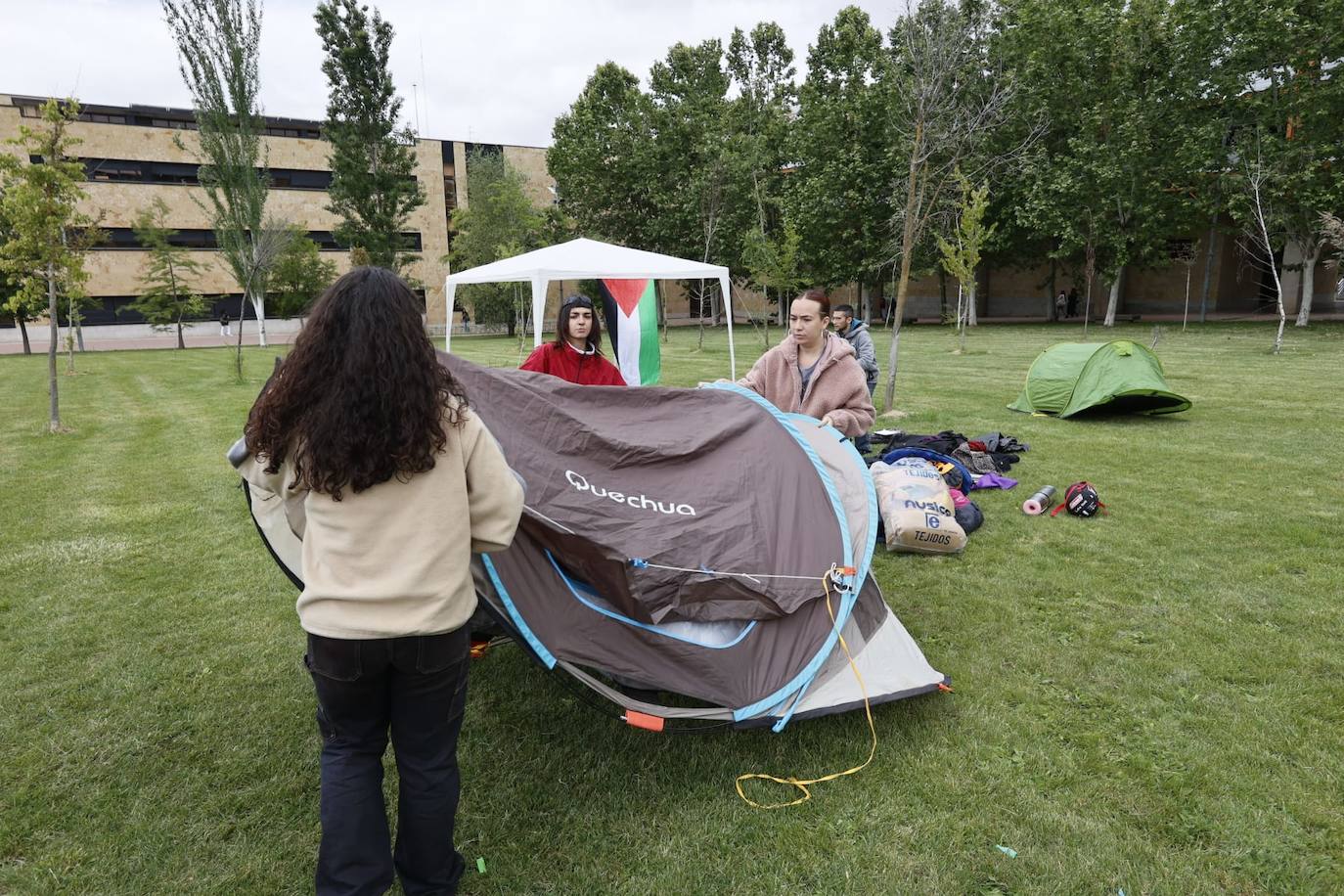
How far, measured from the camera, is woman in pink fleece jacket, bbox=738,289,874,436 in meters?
4.85

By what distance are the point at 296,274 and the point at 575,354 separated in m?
33.0

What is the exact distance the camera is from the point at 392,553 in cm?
188

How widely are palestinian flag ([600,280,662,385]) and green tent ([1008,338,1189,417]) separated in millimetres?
5135

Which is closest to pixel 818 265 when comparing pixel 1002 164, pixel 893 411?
pixel 1002 164

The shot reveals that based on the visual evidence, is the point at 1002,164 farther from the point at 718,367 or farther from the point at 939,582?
the point at 939,582

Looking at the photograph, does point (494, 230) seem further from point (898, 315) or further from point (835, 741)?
point (835, 741)

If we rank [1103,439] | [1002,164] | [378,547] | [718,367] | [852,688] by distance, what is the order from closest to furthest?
[378,547] < [852,688] < [1103,439] < [718,367] < [1002,164]

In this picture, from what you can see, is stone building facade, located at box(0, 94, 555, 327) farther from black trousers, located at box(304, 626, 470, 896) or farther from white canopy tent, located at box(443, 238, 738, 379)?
black trousers, located at box(304, 626, 470, 896)

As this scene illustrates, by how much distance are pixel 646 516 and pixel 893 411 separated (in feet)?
25.8

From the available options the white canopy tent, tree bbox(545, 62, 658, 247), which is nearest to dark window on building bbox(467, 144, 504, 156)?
tree bbox(545, 62, 658, 247)

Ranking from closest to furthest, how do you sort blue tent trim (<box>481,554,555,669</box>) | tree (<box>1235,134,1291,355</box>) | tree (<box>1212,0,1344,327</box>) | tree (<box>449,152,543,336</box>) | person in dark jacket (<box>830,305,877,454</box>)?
blue tent trim (<box>481,554,555,669</box>) → person in dark jacket (<box>830,305,877,454</box>) → tree (<box>1212,0,1344,327</box>) → tree (<box>1235,134,1291,355</box>) → tree (<box>449,152,543,336</box>)

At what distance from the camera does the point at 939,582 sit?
15.4ft

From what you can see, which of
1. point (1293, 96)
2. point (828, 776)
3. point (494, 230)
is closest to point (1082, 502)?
point (828, 776)

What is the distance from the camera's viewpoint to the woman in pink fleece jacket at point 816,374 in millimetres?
4852
